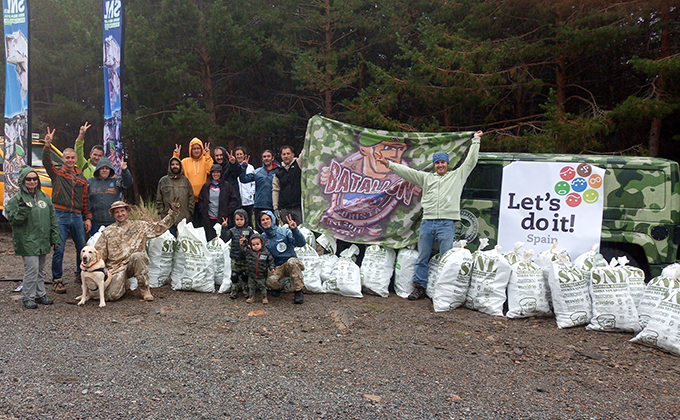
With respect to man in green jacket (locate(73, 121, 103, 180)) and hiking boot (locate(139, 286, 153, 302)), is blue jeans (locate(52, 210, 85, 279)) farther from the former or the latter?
hiking boot (locate(139, 286, 153, 302))

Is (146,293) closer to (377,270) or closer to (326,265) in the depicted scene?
(326,265)

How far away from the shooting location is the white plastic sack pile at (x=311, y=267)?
6.38 meters

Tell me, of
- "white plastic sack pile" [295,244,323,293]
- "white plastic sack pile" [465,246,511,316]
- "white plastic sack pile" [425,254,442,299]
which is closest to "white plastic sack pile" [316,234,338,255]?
"white plastic sack pile" [295,244,323,293]

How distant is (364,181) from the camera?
6879 millimetres

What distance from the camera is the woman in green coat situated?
17.8 feet

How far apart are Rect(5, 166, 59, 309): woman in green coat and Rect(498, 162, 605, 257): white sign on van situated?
17.7 feet

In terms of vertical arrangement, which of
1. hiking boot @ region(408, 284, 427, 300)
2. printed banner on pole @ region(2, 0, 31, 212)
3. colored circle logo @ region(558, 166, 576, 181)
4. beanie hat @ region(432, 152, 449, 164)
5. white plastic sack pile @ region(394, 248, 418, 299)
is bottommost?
hiking boot @ region(408, 284, 427, 300)

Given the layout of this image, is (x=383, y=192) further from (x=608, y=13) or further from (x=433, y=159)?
(x=608, y=13)

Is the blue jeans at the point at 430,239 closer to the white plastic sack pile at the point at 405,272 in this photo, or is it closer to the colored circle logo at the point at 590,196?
the white plastic sack pile at the point at 405,272

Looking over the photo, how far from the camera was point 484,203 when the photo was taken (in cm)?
628

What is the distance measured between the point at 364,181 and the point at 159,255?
295 centimetres

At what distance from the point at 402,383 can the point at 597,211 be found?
11.8 ft

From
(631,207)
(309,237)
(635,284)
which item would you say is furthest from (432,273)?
(631,207)

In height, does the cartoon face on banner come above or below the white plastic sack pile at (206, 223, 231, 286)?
above
